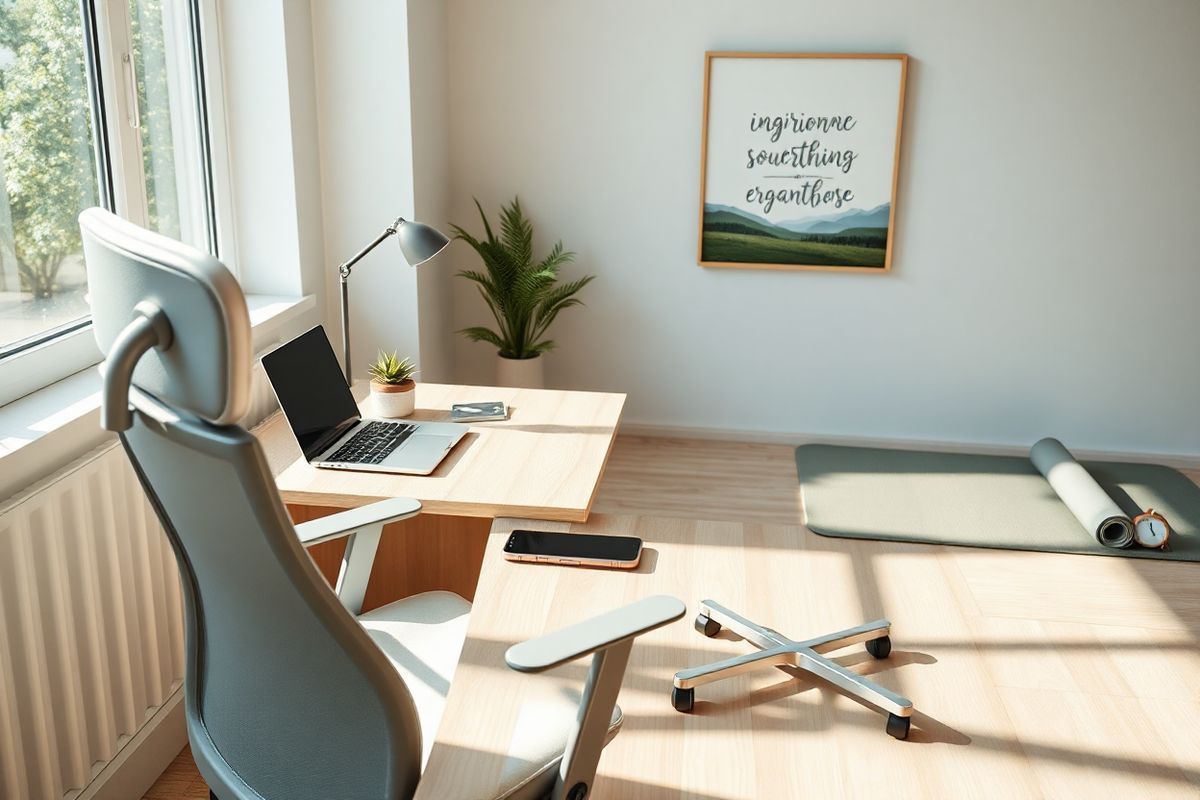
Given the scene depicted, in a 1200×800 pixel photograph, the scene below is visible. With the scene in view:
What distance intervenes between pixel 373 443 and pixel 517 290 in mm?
1961

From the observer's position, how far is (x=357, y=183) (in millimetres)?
3756

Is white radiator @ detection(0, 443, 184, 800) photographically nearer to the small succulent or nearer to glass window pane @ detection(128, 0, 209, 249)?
the small succulent

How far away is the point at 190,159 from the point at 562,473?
5.54 feet

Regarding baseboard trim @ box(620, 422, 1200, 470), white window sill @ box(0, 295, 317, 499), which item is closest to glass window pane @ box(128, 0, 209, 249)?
white window sill @ box(0, 295, 317, 499)

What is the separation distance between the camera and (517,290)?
4.35 meters

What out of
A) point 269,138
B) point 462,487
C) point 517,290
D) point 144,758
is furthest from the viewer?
point 517,290

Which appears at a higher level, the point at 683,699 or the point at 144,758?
the point at 683,699

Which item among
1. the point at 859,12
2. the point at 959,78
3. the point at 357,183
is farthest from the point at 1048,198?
the point at 357,183

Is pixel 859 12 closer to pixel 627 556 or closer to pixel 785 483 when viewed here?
pixel 785 483

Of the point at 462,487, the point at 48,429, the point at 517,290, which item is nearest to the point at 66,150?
the point at 48,429

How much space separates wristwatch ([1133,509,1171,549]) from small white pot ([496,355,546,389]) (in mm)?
2351

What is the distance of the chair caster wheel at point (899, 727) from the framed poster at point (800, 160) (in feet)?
9.60

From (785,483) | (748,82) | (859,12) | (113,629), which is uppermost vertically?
(859,12)

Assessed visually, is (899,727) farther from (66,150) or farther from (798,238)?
(798,238)
